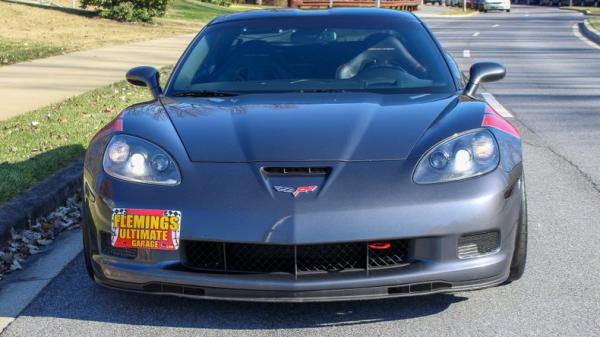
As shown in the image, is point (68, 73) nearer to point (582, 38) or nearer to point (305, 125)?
point (305, 125)

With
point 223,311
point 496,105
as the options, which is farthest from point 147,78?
point 496,105

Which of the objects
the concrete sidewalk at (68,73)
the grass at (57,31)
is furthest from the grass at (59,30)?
the concrete sidewalk at (68,73)

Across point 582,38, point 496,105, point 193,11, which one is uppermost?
point 496,105

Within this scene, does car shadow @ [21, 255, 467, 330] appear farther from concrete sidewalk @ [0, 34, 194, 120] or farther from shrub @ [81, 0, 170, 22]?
shrub @ [81, 0, 170, 22]

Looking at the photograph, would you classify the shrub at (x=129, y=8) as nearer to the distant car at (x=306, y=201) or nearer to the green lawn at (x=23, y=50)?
the green lawn at (x=23, y=50)

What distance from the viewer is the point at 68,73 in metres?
13.8

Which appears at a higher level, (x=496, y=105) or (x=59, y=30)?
(x=496, y=105)

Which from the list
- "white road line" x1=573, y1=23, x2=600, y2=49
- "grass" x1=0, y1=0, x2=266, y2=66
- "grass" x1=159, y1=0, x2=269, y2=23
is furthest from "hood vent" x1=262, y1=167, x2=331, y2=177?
"grass" x1=159, y1=0, x2=269, y2=23

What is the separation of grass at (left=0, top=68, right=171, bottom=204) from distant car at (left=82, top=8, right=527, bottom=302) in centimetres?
217

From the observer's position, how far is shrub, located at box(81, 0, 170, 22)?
25938mm

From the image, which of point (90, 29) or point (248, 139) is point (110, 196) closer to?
point (248, 139)

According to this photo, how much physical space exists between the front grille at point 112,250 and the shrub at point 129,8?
900 inches

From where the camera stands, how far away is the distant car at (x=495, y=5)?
58.3m

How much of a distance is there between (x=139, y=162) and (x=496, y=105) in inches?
303
